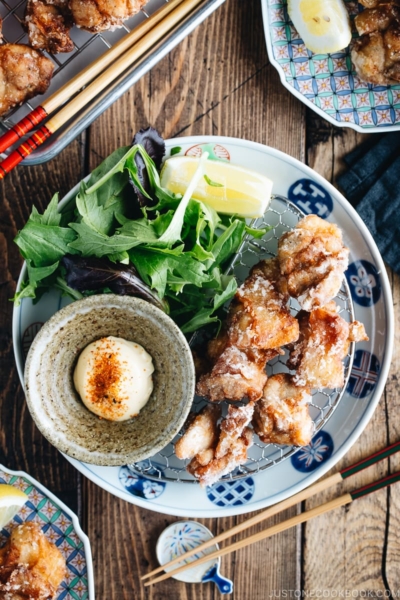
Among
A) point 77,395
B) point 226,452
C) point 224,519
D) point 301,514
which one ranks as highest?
point 77,395

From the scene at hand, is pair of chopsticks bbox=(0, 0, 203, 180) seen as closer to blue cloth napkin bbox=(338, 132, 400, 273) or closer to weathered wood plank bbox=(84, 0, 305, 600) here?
weathered wood plank bbox=(84, 0, 305, 600)

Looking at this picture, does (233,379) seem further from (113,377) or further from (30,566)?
(30,566)

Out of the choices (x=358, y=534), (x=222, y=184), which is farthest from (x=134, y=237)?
(x=358, y=534)

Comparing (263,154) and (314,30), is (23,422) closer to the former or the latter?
(263,154)

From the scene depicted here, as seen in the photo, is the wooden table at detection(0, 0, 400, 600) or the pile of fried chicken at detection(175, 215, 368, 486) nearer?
the pile of fried chicken at detection(175, 215, 368, 486)

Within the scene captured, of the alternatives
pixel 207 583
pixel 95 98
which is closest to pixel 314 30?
pixel 95 98

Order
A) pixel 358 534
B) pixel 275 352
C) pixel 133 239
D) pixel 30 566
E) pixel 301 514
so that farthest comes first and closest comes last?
pixel 358 534, pixel 301 514, pixel 30 566, pixel 275 352, pixel 133 239

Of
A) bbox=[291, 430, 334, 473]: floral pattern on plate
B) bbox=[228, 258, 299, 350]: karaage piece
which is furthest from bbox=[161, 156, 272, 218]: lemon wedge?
bbox=[291, 430, 334, 473]: floral pattern on plate
